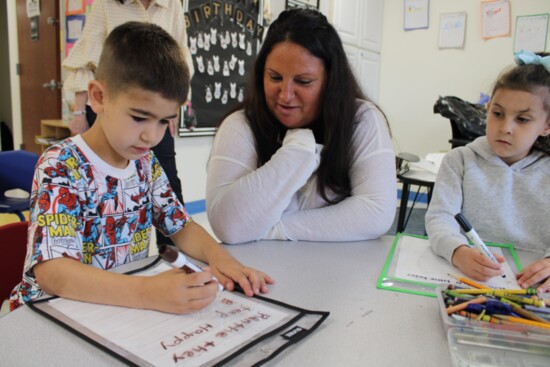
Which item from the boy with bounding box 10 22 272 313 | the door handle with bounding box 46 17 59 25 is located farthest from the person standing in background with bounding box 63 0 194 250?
the door handle with bounding box 46 17 59 25

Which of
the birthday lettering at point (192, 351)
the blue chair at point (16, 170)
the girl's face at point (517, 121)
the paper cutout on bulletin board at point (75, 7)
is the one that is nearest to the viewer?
the birthday lettering at point (192, 351)

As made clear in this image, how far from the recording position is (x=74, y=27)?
134 inches

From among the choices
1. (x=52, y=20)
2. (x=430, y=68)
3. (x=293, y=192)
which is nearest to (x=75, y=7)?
(x=52, y=20)

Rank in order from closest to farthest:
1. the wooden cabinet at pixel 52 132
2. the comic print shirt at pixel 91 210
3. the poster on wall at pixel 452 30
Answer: the comic print shirt at pixel 91 210 < the wooden cabinet at pixel 52 132 < the poster on wall at pixel 452 30

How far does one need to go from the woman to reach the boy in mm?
139

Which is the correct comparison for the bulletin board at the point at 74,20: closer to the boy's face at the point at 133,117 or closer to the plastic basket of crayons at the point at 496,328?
the boy's face at the point at 133,117

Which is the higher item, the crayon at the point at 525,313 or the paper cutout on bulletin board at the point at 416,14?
the paper cutout on bulletin board at the point at 416,14

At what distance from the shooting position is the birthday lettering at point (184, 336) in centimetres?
50

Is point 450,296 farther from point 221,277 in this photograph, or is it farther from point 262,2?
point 262,2

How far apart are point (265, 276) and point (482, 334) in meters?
0.32

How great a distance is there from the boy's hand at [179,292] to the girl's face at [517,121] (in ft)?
2.74

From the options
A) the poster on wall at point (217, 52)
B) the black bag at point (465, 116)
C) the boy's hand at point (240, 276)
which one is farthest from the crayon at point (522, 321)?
the poster on wall at point (217, 52)

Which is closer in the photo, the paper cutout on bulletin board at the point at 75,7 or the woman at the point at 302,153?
the woman at the point at 302,153

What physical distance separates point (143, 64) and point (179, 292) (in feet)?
1.42
